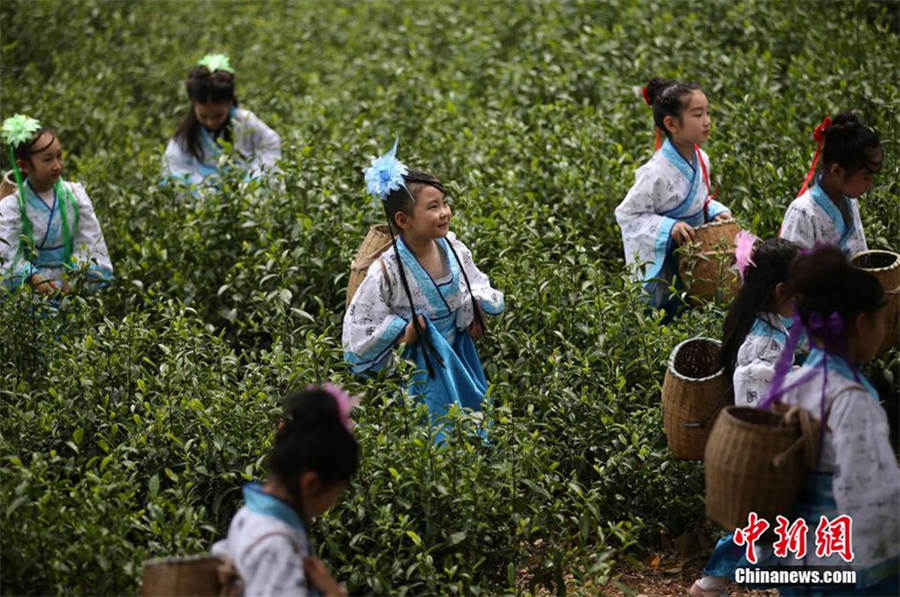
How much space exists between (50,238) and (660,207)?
334 cm

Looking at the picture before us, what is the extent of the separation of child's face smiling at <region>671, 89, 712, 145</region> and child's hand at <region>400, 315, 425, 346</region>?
6.52 ft

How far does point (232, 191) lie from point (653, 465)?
3.43m

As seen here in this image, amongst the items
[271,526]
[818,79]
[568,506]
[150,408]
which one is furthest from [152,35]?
[271,526]

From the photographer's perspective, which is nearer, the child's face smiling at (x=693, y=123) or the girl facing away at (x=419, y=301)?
the girl facing away at (x=419, y=301)

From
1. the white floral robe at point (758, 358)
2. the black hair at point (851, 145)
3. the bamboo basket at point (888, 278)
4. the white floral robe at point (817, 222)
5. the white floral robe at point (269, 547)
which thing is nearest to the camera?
the white floral robe at point (269, 547)

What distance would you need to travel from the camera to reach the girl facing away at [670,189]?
245 inches

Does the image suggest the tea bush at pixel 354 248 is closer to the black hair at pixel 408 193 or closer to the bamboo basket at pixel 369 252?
the bamboo basket at pixel 369 252

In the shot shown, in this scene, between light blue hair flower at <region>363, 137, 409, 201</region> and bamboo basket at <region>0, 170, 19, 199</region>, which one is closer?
light blue hair flower at <region>363, 137, 409, 201</region>

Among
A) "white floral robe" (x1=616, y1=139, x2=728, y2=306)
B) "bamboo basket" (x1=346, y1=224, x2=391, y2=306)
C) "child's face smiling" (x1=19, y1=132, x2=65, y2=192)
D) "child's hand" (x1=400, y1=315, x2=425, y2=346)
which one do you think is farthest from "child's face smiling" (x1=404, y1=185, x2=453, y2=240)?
"child's face smiling" (x1=19, y1=132, x2=65, y2=192)

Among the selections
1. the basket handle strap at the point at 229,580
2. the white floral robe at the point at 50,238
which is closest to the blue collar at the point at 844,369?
the basket handle strap at the point at 229,580

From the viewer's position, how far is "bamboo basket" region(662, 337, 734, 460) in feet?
14.4

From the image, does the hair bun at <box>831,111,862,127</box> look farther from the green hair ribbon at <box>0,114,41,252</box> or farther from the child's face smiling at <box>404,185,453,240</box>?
the green hair ribbon at <box>0,114,41,252</box>

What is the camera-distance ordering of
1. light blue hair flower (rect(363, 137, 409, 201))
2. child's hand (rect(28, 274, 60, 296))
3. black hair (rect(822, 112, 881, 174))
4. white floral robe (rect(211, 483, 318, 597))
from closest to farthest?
white floral robe (rect(211, 483, 318, 597))
light blue hair flower (rect(363, 137, 409, 201))
black hair (rect(822, 112, 881, 174))
child's hand (rect(28, 274, 60, 296))

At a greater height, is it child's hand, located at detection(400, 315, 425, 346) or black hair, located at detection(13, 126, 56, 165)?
black hair, located at detection(13, 126, 56, 165)
